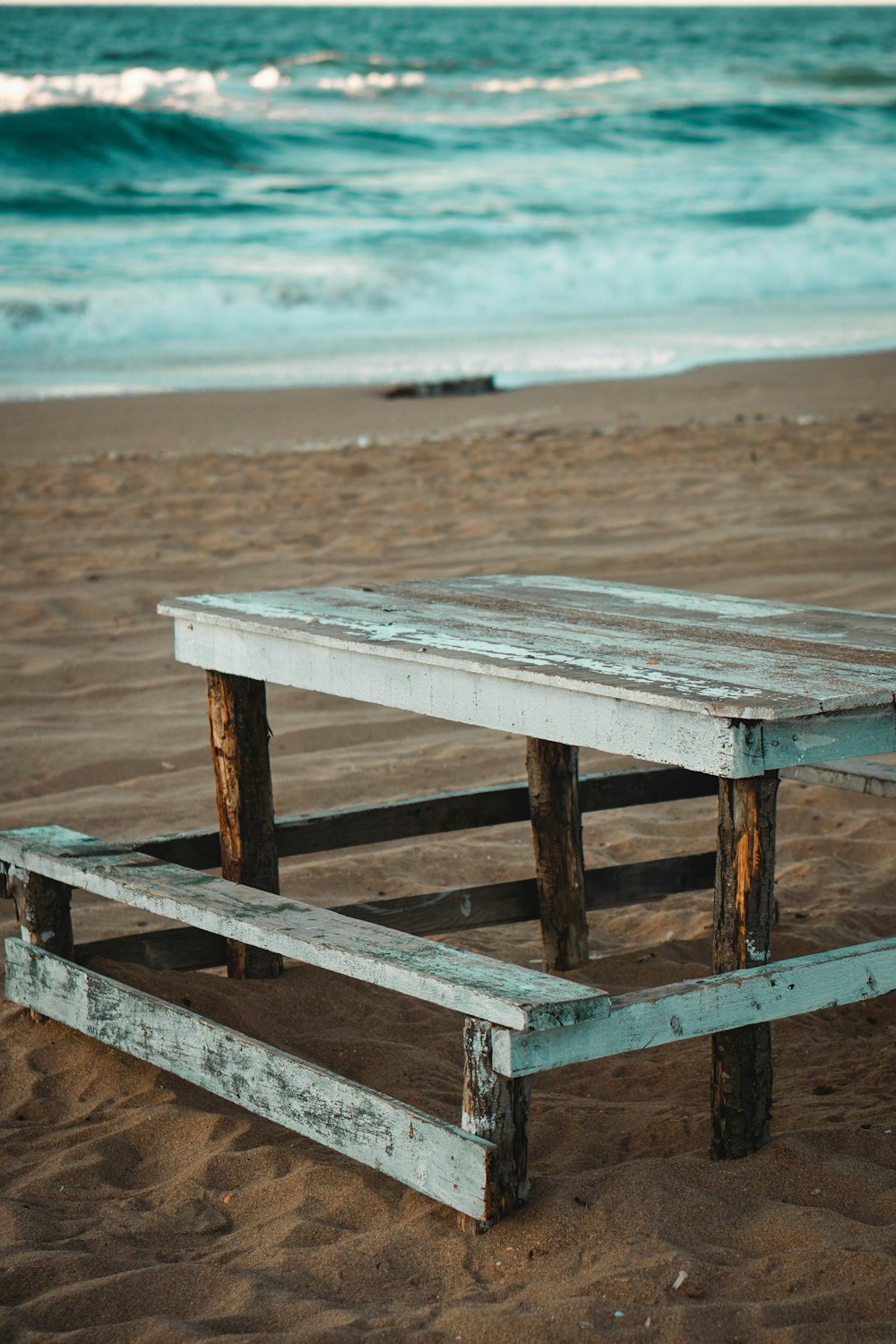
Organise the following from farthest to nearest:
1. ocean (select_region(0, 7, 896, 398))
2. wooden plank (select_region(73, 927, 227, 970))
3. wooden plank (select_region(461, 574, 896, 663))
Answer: ocean (select_region(0, 7, 896, 398)), wooden plank (select_region(73, 927, 227, 970)), wooden plank (select_region(461, 574, 896, 663))

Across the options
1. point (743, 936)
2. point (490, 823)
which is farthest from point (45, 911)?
point (743, 936)

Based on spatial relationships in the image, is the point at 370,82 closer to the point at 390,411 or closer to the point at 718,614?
the point at 390,411

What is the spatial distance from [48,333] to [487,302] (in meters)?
5.95

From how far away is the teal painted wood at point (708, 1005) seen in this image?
213cm

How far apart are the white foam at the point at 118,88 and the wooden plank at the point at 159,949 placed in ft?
104

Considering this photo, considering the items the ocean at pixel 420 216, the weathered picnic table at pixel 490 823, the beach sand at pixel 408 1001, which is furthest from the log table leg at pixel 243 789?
the ocean at pixel 420 216

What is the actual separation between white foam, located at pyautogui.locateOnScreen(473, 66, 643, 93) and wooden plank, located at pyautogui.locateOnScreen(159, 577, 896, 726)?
4094 cm

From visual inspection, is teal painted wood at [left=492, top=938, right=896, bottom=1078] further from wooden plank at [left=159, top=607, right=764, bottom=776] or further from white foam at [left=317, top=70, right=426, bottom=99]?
white foam at [left=317, top=70, right=426, bottom=99]

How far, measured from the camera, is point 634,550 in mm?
7312

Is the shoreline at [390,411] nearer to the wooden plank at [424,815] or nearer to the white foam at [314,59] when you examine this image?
the wooden plank at [424,815]

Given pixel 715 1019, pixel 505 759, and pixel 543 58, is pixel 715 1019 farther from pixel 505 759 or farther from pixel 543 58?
pixel 543 58

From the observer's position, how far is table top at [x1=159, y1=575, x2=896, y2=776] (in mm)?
2215

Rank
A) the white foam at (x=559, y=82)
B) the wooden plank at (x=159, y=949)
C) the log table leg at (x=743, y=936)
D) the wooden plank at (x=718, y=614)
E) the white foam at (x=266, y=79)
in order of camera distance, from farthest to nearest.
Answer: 1. the white foam at (x=559, y=82)
2. the white foam at (x=266, y=79)
3. the wooden plank at (x=159, y=949)
4. the wooden plank at (x=718, y=614)
5. the log table leg at (x=743, y=936)

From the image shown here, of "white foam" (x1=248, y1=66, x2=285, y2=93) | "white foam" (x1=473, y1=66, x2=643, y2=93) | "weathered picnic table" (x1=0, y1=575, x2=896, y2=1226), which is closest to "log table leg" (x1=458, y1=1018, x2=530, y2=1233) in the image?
"weathered picnic table" (x1=0, y1=575, x2=896, y2=1226)
